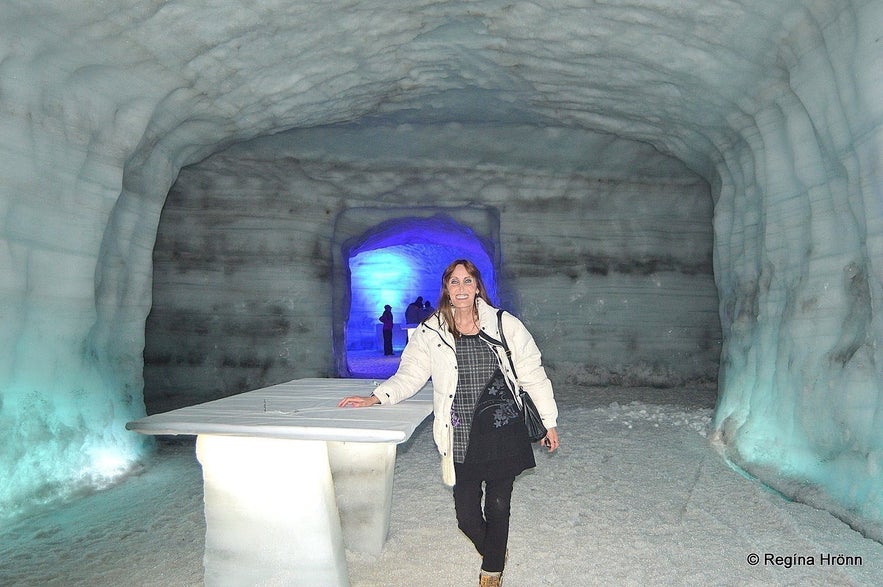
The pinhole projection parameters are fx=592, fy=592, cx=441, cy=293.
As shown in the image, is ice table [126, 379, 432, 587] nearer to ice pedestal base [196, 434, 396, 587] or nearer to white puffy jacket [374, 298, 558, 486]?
ice pedestal base [196, 434, 396, 587]

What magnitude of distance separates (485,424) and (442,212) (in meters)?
7.04

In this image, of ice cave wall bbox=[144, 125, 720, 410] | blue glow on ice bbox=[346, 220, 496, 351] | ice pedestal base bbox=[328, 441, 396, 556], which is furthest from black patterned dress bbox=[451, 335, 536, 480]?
Answer: blue glow on ice bbox=[346, 220, 496, 351]

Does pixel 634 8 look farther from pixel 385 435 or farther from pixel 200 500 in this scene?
pixel 200 500

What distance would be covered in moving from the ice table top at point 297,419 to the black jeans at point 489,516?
380mm

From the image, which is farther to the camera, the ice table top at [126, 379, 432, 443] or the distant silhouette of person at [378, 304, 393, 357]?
the distant silhouette of person at [378, 304, 393, 357]

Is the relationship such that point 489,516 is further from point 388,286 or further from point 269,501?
point 388,286

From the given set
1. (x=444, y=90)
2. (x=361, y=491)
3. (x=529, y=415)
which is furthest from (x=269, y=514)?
(x=444, y=90)

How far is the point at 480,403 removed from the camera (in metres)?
2.49

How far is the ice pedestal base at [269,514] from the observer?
8.16ft

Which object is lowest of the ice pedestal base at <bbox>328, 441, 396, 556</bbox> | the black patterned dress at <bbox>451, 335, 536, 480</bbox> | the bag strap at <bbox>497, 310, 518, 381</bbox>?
the ice pedestal base at <bbox>328, 441, 396, 556</bbox>

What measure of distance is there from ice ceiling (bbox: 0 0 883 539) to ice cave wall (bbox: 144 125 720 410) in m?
1.86

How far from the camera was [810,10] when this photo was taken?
3801mm

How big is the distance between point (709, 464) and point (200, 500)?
3914 millimetres

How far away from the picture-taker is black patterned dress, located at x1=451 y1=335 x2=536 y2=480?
96.3 inches
